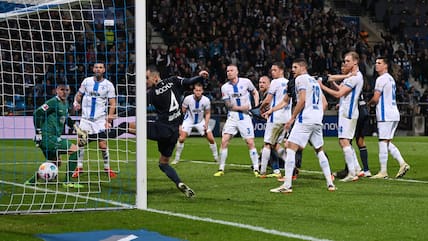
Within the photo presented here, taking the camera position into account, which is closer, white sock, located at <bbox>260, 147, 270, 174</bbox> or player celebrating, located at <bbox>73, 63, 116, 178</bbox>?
white sock, located at <bbox>260, 147, 270, 174</bbox>

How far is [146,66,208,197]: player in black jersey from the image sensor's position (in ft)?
40.0

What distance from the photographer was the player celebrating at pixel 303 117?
41.5ft

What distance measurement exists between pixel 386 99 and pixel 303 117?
3465 millimetres

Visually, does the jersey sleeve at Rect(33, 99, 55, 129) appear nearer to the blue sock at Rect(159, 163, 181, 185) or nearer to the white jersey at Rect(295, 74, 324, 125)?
the blue sock at Rect(159, 163, 181, 185)

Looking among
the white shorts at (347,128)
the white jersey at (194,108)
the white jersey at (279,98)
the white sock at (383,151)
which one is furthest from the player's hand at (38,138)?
the white sock at (383,151)

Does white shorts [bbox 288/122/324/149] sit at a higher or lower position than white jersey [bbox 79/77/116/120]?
lower

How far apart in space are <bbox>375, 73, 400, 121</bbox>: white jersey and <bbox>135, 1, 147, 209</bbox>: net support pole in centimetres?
635

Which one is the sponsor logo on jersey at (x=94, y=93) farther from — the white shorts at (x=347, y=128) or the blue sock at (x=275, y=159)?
the white shorts at (x=347, y=128)

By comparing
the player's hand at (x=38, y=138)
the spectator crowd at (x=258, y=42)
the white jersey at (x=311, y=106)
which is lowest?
the player's hand at (x=38, y=138)

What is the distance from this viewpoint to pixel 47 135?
562 inches

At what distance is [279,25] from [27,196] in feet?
90.2

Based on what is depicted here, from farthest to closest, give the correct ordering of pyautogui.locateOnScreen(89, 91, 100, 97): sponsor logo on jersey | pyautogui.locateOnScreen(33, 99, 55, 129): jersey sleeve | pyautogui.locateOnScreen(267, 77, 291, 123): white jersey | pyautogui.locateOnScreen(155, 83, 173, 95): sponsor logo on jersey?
pyautogui.locateOnScreen(89, 91, 100, 97): sponsor logo on jersey → pyautogui.locateOnScreen(267, 77, 291, 123): white jersey → pyautogui.locateOnScreen(33, 99, 55, 129): jersey sleeve → pyautogui.locateOnScreen(155, 83, 173, 95): sponsor logo on jersey

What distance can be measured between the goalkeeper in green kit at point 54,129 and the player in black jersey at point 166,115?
223cm

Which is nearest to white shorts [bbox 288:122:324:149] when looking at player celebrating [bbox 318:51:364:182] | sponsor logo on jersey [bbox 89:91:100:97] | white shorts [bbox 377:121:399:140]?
player celebrating [bbox 318:51:364:182]
